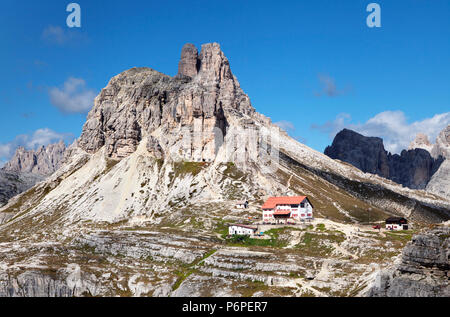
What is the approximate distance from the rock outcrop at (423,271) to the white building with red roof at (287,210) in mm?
74056

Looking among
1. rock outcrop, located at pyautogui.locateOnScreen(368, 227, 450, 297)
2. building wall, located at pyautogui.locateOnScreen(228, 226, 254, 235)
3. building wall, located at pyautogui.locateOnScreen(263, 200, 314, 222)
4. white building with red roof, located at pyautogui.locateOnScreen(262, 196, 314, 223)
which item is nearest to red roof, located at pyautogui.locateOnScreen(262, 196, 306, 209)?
white building with red roof, located at pyautogui.locateOnScreen(262, 196, 314, 223)

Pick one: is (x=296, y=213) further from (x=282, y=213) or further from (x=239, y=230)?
(x=239, y=230)

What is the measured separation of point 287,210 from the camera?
155125mm

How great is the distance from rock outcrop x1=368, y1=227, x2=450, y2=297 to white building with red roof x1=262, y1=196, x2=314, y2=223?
74056 mm

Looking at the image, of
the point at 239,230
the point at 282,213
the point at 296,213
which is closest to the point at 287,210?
the point at 282,213

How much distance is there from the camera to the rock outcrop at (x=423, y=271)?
235 feet

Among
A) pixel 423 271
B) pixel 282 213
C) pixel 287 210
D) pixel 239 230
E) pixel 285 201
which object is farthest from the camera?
pixel 285 201

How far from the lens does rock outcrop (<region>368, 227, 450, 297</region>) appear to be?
235 feet

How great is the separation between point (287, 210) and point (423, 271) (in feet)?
268

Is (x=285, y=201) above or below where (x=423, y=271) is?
above

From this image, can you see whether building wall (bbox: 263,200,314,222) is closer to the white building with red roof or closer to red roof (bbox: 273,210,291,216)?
the white building with red roof

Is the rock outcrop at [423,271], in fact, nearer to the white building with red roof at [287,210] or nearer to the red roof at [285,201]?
the white building with red roof at [287,210]
